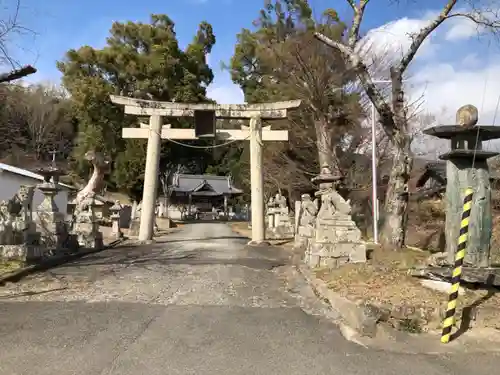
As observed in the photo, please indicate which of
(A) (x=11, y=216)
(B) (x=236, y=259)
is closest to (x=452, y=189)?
(B) (x=236, y=259)

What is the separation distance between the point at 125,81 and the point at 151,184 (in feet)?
59.4

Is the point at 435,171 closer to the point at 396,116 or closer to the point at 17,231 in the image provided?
the point at 396,116

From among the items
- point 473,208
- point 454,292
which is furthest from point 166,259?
point 454,292

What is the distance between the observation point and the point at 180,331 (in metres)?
5.23

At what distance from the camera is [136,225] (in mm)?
23938

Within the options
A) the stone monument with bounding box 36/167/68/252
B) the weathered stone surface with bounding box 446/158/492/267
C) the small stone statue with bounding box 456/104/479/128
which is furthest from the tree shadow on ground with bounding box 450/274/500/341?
the stone monument with bounding box 36/167/68/252

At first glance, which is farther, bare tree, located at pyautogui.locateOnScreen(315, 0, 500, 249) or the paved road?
bare tree, located at pyautogui.locateOnScreen(315, 0, 500, 249)

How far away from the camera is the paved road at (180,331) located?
4203 millimetres

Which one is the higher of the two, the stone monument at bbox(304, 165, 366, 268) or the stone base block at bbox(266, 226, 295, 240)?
the stone monument at bbox(304, 165, 366, 268)

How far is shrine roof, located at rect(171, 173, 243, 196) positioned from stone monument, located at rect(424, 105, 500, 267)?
4322 cm

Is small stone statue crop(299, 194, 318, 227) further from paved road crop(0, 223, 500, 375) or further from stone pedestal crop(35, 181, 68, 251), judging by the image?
stone pedestal crop(35, 181, 68, 251)

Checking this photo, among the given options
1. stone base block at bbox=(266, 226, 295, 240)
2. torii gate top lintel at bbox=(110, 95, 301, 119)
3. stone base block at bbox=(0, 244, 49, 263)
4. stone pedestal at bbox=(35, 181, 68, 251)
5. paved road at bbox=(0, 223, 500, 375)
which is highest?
torii gate top lintel at bbox=(110, 95, 301, 119)

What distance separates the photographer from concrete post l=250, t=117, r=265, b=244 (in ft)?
58.3

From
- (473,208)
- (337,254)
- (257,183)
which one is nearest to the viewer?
(473,208)
